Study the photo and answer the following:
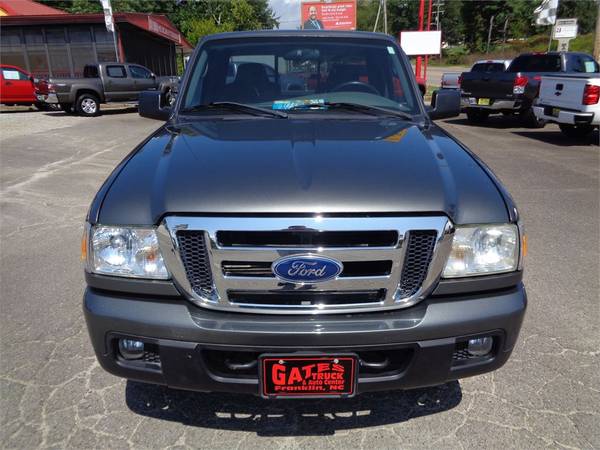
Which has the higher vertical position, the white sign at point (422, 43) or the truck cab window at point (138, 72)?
the white sign at point (422, 43)

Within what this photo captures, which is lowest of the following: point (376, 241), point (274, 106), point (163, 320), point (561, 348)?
point (561, 348)

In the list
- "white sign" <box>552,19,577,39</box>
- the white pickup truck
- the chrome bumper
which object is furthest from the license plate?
"white sign" <box>552,19,577,39</box>

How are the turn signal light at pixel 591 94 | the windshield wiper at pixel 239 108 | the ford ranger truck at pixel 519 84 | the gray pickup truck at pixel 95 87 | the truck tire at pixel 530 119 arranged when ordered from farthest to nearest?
the gray pickup truck at pixel 95 87 < the truck tire at pixel 530 119 < the ford ranger truck at pixel 519 84 < the turn signal light at pixel 591 94 < the windshield wiper at pixel 239 108

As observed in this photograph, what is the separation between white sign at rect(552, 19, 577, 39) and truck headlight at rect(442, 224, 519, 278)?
15.9 meters

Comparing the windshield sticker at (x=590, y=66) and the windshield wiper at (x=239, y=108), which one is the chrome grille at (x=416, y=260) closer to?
the windshield wiper at (x=239, y=108)

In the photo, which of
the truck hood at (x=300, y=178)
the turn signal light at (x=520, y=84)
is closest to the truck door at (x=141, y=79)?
the turn signal light at (x=520, y=84)

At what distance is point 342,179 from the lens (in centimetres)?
191

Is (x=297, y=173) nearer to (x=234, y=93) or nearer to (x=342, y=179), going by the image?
(x=342, y=179)

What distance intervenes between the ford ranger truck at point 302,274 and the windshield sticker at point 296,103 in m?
0.93

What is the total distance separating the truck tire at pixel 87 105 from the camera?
16.2 metres

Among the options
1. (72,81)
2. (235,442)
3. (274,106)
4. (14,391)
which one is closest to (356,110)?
(274,106)

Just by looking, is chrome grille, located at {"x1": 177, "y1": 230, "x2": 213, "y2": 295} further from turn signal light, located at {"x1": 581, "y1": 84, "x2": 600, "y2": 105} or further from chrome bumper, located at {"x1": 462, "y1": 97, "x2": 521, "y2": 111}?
chrome bumper, located at {"x1": 462, "y1": 97, "x2": 521, "y2": 111}

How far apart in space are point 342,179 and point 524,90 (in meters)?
11.9

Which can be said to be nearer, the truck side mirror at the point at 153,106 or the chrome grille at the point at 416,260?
the chrome grille at the point at 416,260
